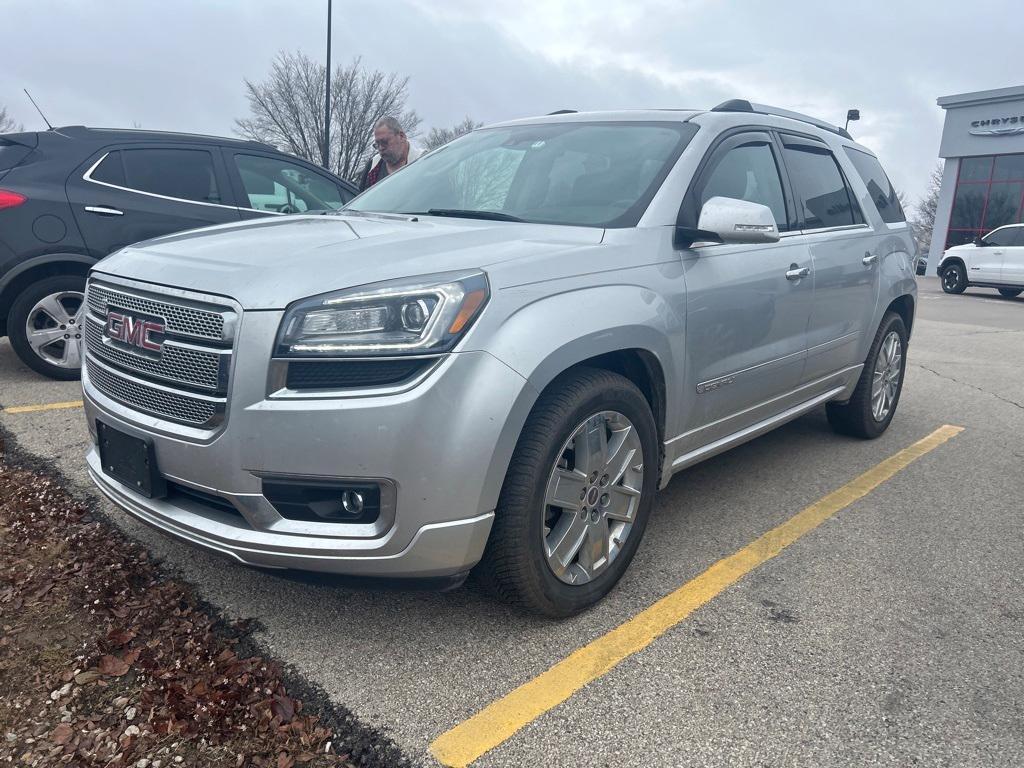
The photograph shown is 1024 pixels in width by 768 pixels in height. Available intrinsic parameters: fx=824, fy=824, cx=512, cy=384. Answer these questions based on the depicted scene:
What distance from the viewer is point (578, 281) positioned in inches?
103

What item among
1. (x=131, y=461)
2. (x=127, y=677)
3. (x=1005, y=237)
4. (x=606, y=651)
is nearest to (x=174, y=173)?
(x=131, y=461)

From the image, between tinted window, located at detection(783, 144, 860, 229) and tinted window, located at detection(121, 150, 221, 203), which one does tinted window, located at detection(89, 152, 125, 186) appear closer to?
tinted window, located at detection(121, 150, 221, 203)

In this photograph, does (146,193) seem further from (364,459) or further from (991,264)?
(991,264)

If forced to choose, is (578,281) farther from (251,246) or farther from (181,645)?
(181,645)

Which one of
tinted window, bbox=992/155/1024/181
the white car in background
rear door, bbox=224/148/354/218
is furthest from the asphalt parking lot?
tinted window, bbox=992/155/1024/181

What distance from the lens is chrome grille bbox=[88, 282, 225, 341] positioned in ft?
7.54

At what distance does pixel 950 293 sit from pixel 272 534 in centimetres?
2210

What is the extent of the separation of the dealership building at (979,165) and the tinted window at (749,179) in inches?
1230

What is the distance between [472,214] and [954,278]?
2065 centimetres

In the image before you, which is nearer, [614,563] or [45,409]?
[614,563]

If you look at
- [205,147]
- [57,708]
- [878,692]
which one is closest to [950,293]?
[205,147]

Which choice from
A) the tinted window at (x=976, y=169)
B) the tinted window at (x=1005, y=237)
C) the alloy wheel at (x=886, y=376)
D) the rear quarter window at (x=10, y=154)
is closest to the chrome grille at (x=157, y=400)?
the rear quarter window at (x=10, y=154)

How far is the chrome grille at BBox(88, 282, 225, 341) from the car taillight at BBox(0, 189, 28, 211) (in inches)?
130

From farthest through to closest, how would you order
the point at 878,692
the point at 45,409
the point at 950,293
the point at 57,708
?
1. the point at 950,293
2. the point at 45,409
3. the point at 878,692
4. the point at 57,708
